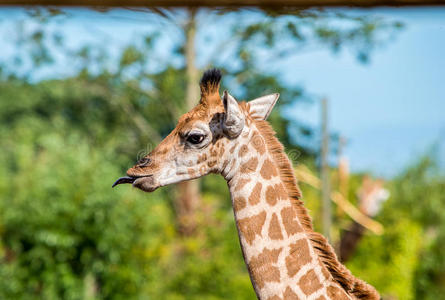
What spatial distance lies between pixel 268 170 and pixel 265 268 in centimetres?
44

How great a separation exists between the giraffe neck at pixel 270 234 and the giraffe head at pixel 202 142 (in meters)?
0.07

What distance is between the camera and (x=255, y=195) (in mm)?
2336

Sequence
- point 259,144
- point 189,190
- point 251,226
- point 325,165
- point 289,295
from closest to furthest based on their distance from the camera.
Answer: point 289,295 < point 251,226 < point 259,144 < point 325,165 < point 189,190

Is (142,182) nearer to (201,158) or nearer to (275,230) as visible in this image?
(201,158)

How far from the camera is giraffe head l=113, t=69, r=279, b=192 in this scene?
7.41 ft

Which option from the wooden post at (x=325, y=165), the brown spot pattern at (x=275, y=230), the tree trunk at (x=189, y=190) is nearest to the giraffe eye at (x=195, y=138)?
the brown spot pattern at (x=275, y=230)

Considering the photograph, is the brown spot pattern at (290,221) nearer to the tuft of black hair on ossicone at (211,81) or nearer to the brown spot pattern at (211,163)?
the brown spot pattern at (211,163)

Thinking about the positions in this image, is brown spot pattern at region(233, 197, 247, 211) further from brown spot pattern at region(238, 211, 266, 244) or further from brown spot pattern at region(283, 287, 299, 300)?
brown spot pattern at region(283, 287, 299, 300)

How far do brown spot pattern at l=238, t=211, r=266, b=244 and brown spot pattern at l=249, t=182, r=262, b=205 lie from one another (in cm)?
6

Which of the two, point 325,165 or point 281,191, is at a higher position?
point 281,191

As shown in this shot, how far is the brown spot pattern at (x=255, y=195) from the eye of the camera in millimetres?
2324

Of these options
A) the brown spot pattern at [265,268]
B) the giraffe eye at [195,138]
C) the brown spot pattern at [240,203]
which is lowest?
the brown spot pattern at [265,268]

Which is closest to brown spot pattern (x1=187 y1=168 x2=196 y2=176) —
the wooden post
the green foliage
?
the wooden post

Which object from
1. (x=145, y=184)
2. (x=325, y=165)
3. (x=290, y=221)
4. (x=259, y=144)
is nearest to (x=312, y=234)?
(x=290, y=221)
